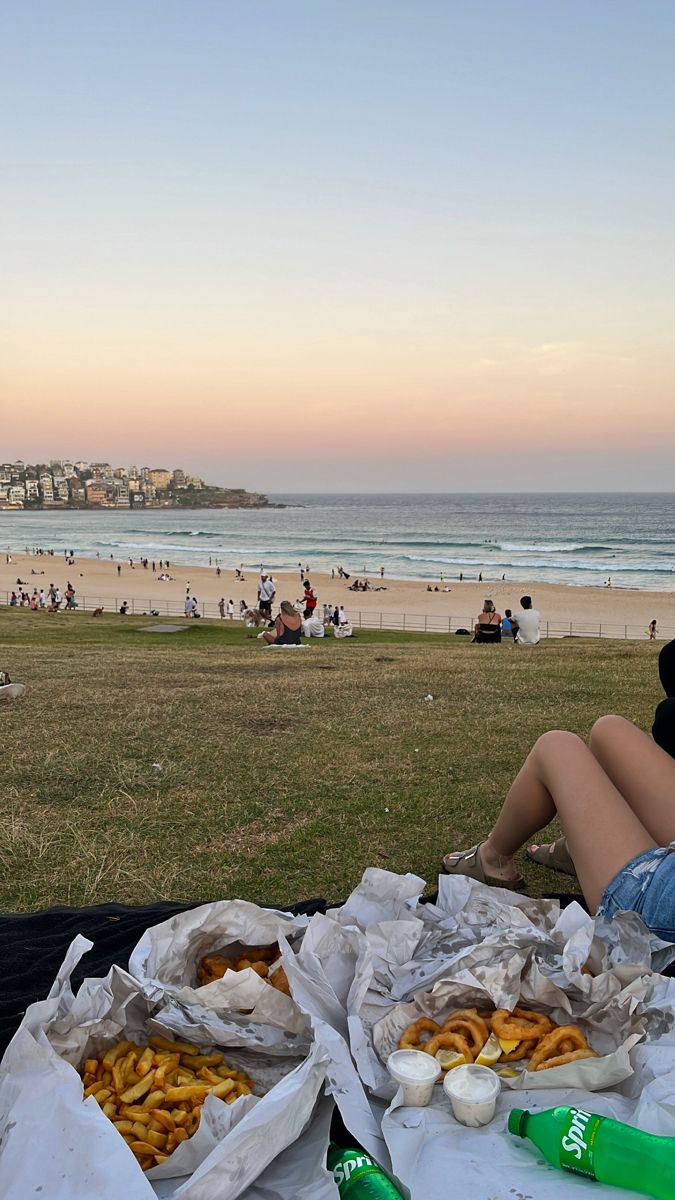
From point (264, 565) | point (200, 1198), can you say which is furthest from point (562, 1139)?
point (264, 565)

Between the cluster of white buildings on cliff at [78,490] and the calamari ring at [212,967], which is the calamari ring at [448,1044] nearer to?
the calamari ring at [212,967]

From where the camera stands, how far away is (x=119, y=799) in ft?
17.4

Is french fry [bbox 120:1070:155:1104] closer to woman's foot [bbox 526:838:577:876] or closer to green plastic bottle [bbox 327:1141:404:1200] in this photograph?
green plastic bottle [bbox 327:1141:404:1200]

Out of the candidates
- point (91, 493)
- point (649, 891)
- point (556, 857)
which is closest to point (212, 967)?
point (649, 891)

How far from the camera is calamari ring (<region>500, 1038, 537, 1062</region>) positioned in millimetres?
2174

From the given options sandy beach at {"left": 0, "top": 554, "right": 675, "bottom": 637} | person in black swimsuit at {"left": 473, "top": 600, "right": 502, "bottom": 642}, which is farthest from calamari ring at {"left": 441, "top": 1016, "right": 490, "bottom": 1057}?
sandy beach at {"left": 0, "top": 554, "right": 675, "bottom": 637}

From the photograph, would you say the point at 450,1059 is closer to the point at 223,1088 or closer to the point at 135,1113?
the point at 223,1088

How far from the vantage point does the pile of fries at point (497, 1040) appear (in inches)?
83.7

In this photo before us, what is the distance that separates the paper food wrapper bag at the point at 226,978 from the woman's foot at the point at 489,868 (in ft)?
4.76

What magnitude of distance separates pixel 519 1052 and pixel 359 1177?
0.57 meters

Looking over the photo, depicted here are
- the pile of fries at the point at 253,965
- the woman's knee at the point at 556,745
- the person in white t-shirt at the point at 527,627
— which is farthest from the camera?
the person in white t-shirt at the point at 527,627

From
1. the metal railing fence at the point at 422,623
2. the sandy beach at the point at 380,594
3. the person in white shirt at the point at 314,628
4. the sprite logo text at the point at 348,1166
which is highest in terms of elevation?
the sprite logo text at the point at 348,1166

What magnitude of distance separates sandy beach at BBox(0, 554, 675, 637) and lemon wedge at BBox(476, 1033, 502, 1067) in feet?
95.7

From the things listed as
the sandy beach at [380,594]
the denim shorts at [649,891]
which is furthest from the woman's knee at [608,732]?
the sandy beach at [380,594]
